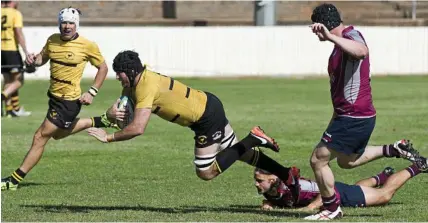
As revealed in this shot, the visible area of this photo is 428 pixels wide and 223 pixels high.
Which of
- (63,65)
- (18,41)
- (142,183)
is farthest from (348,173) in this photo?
(18,41)

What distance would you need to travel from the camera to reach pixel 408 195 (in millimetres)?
12312

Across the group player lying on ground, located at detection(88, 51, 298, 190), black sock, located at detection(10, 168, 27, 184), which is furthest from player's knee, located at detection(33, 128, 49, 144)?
player lying on ground, located at detection(88, 51, 298, 190)

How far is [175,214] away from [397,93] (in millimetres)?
16912

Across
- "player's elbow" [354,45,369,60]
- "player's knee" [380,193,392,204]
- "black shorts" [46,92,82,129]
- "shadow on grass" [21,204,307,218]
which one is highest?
"player's elbow" [354,45,369,60]

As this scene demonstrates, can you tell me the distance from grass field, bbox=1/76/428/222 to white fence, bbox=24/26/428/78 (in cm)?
582

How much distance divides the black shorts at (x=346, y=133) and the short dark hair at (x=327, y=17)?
0.89m

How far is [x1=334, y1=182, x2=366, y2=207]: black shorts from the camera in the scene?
11094 millimetres

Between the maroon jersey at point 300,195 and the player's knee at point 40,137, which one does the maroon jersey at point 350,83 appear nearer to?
the maroon jersey at point 300,195

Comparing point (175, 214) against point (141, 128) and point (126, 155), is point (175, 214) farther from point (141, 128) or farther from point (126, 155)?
point (126, 155)

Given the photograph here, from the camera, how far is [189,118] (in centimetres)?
1091

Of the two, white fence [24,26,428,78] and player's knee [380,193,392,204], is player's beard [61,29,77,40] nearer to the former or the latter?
player's knee [380,193,392,204]

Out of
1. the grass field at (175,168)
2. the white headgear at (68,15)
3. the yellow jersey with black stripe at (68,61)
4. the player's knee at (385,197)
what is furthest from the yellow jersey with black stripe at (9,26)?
the player's knee at (385,197)

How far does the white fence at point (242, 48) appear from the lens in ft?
107

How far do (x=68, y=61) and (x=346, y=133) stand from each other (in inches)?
170
